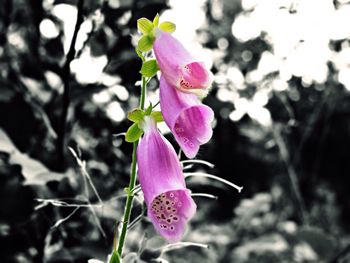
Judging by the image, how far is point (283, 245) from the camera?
171cm

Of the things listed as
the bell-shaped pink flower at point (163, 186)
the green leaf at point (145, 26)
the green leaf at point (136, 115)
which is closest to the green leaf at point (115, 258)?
the bell-shaped pink flower at point (163, 186)

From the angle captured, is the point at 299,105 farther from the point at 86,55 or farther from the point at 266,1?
the point at 86,55

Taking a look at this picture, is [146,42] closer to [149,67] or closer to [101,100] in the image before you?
[149,67]

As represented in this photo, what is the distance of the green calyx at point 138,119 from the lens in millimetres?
642

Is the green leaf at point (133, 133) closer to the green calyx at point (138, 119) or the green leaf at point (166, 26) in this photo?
the green calyx at point (138, 119)

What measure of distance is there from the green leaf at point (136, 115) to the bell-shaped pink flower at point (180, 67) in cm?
6

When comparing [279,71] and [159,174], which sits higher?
[159,174]

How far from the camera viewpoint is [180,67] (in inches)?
23.4

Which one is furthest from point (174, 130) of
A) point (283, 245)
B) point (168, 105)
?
point (283, 245)

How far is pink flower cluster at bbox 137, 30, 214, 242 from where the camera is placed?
1.96 ft

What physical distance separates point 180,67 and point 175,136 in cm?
8

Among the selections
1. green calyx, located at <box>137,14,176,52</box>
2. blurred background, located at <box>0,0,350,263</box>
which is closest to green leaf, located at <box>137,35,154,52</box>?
green calyx, located at <box>137,14,176,52</box>

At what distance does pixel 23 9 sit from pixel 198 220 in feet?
6.34

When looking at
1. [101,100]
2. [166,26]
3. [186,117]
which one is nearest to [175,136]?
[186,117]
